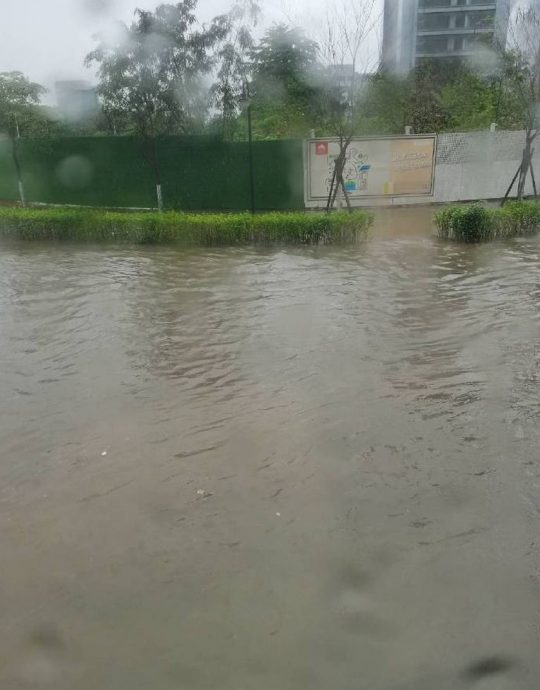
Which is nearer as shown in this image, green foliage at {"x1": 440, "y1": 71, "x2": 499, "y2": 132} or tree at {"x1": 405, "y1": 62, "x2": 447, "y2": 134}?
green foliage at {"x1": 440, "y1": 71, "x2": 499, "y2": 132}

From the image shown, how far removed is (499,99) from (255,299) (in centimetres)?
1279

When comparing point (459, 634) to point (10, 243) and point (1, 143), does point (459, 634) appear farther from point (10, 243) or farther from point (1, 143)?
point (1, 143)

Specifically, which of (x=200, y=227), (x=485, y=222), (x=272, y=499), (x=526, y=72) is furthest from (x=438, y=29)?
(x=272, y=499)

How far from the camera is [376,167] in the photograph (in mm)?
14109

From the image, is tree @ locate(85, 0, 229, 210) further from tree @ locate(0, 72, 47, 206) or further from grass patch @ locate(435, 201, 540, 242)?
grass patch @ locate(435, 201, 540, 242)

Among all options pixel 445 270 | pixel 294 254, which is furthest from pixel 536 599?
pixel 294 254

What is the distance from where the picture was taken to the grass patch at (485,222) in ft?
32.9

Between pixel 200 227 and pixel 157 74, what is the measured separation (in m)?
4.54

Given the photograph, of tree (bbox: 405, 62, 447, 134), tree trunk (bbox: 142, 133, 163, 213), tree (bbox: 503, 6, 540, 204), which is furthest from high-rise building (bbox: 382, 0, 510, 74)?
tree trunk (bbox: 142, 133, 163, 213)

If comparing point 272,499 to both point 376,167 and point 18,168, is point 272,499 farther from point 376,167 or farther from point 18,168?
point 18,168

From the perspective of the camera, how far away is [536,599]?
8.22ft

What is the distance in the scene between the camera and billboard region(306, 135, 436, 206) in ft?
45.2

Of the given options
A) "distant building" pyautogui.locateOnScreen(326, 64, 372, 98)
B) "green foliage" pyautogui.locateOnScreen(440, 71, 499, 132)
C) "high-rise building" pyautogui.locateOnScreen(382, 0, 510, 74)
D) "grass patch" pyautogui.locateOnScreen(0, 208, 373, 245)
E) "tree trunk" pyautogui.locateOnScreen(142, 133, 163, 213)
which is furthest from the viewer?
"green foliage" pyautogui.locateOnScreen(440, 71, 499, 132)

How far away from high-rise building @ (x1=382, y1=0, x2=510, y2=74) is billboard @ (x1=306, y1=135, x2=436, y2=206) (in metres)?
2.84
